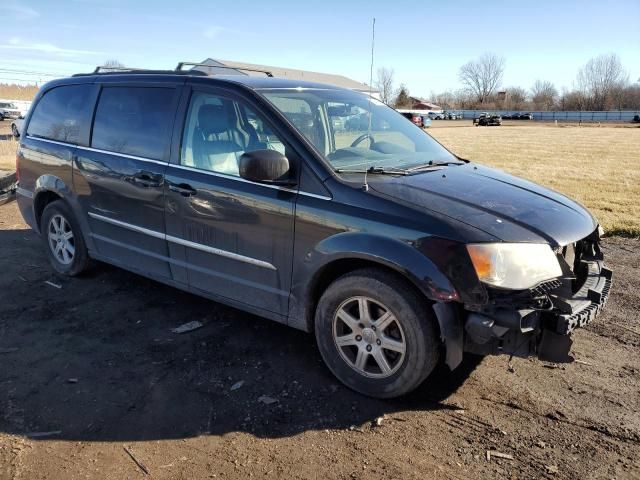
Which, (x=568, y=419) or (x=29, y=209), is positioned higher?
(x=29, y=209)

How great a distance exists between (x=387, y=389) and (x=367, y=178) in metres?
1.32

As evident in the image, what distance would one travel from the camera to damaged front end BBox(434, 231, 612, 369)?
Result: 111 inches

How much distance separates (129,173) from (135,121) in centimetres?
46

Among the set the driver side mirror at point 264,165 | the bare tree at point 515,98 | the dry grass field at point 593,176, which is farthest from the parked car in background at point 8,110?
the bare tree at point 515,98

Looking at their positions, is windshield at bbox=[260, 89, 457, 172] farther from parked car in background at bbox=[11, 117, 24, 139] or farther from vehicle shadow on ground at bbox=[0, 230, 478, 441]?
parked car in background at bbox=[11, 117, 24, 139]

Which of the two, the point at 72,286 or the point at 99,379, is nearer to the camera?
the point at 99,379

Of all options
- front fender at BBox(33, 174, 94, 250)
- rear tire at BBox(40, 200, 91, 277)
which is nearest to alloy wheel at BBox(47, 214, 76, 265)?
rear tire at BBox(40, 200, 91, 277)

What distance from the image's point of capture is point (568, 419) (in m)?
3.05

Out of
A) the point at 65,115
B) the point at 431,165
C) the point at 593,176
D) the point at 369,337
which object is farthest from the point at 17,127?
the point at 593,176

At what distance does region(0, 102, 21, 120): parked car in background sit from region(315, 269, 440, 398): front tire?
43.8 meters

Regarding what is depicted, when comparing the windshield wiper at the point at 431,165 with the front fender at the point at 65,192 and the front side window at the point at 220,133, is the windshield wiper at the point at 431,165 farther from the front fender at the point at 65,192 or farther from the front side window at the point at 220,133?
the front fender at the point at 65,192

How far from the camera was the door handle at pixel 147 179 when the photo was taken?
4086mm

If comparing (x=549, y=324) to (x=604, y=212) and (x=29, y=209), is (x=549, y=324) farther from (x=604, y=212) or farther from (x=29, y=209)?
(x=604, y=212)

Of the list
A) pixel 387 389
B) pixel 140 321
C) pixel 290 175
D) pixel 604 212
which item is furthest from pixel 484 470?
pixel 604 212
